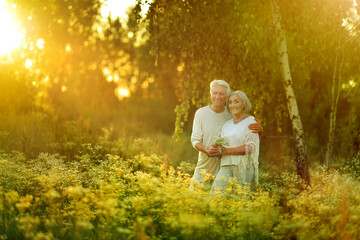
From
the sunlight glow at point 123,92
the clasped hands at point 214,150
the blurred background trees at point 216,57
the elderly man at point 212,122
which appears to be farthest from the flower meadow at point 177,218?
the sunlight glow at point 123,92

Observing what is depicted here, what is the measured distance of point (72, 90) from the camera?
2233cm

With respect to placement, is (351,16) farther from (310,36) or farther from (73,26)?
(73,26)

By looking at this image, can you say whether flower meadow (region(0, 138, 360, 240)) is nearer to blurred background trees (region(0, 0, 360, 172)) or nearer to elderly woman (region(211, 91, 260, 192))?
elderly woman (region(211, 91, 260, 192))

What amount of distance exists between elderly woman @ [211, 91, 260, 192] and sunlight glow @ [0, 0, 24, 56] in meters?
7.25

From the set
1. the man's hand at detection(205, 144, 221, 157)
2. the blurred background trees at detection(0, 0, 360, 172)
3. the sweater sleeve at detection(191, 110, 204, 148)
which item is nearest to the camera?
the man's hand at detection(205, 144, 221, 157)

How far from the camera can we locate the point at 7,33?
10758 mm

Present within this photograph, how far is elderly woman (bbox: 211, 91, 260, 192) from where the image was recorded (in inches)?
209

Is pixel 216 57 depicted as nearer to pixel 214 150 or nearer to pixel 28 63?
pixel 214 150

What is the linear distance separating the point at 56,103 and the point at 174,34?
10610 millimetres

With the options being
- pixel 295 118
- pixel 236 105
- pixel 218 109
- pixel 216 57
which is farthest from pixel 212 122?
pixel 295 118

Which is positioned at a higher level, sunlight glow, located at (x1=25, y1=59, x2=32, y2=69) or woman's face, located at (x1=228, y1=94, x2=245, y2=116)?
sunlight glow, located at (x1=25, y1=59, x2=32, y2=69)

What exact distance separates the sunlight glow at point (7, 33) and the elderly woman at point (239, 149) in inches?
285

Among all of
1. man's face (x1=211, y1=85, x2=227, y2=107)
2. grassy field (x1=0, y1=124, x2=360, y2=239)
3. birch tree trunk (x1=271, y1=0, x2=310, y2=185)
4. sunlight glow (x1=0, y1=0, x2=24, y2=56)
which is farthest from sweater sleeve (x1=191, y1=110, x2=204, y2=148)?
sunlight glow (x1=0, y1=0, x2=24, y2=56)

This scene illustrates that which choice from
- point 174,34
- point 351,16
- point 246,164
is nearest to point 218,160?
point 246,164
